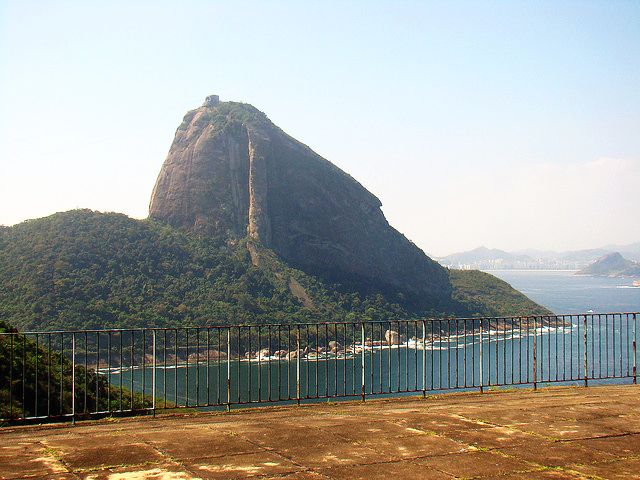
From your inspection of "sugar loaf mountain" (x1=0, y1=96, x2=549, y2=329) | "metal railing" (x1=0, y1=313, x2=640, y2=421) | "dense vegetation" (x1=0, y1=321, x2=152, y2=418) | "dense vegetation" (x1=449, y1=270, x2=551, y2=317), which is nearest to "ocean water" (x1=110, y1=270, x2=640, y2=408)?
"metal railing" (x1=0, y1=313, x2=640, y2=421)

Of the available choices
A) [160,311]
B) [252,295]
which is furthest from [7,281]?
[252,295]

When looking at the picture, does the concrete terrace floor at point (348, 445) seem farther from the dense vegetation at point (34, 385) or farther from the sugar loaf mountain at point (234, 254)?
the sugar loaf mountain at point (234, 254)

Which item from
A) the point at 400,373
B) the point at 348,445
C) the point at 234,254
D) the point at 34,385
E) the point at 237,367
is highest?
the point at 234,254

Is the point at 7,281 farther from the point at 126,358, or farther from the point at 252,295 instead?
the point at 252,295

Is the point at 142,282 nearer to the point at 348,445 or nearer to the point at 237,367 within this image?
the point at 237,367

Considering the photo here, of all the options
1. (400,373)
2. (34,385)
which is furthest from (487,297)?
(34,385)
